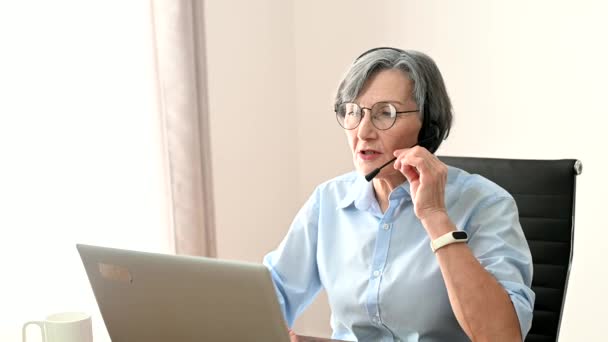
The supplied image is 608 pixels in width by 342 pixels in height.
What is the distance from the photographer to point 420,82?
1528 mm

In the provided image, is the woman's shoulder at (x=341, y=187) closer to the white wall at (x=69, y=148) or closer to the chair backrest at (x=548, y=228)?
the chair backrest at (x=548, y=228)

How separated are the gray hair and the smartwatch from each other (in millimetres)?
256

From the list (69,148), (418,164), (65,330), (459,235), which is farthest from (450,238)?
(69,148)

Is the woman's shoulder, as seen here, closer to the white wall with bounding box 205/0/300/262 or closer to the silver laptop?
the silver laptop

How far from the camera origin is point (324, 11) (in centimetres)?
296

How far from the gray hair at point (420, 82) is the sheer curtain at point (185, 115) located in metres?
0.82

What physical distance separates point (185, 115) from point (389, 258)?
0.98 meters

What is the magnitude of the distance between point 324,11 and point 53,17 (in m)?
1.23

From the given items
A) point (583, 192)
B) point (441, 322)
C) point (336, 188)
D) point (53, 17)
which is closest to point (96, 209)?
point (53, 17)

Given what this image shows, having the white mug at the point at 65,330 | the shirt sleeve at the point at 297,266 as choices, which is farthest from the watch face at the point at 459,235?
the white mug at the point at 65,330

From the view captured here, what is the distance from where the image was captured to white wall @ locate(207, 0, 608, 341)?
2451 mm

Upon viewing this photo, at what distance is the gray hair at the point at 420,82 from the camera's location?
1.54 metres

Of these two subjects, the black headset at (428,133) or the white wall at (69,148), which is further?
the white wall at (69,148)

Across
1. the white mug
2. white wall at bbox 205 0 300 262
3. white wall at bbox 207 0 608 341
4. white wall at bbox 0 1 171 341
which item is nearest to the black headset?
the white mug
